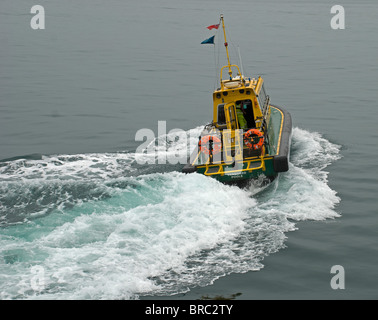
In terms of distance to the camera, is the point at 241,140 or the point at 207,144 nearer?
the point at 207,144

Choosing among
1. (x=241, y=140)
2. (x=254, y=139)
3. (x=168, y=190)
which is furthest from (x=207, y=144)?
(x=168, y=190)

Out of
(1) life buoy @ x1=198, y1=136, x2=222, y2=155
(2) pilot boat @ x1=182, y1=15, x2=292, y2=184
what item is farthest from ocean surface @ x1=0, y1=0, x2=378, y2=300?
(1) life buoy @ x1=198, y1=136, x2=222, y2=155

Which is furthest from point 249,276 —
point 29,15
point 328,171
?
point 29,15

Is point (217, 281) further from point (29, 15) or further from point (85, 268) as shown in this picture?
point (29, 15)

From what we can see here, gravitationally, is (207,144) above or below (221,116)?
below

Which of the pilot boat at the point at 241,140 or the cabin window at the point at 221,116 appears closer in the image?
the pilot boat at the point at 241,140

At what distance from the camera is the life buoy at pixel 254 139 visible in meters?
16.0

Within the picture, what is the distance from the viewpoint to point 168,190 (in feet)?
45.4

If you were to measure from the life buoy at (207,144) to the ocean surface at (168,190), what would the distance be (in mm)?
977

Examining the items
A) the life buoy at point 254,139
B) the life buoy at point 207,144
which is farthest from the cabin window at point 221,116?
the life buoy at point 254,139

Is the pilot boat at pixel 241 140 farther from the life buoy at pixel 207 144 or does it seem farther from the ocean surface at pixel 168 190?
the ocean surface at pixel 168 190

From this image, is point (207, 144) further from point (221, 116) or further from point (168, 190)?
point (168, 190)

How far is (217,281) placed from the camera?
1045 cm

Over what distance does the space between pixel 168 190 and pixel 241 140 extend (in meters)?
3.62
